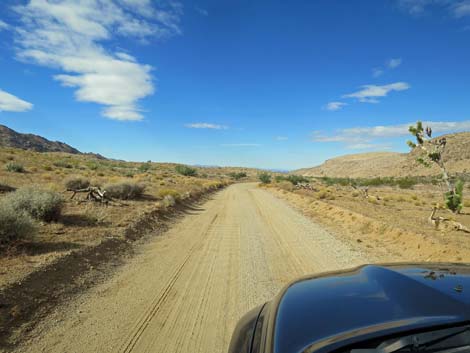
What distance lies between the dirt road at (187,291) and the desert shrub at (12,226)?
2728mm

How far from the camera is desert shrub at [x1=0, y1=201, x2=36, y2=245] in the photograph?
697 centimetres

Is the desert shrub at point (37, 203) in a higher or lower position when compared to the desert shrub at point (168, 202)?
higher

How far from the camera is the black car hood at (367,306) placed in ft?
5.63

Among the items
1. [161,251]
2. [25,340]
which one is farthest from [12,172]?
[25,340]

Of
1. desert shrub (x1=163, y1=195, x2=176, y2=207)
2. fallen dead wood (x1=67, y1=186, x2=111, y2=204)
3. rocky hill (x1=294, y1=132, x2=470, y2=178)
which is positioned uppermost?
rocky hill (x1=294, y1=132, x2=470, y2=178)

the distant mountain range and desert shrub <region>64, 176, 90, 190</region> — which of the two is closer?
desert shrub <region>64, 176, 90, 190</region>

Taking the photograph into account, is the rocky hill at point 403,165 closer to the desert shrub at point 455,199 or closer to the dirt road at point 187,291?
the desert shrub at point 455,199

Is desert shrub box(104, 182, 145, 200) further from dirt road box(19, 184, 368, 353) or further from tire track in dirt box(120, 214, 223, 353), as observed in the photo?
tire track in dirt box(120, 214, 223, 353)

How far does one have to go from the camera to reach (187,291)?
5699 millimetres

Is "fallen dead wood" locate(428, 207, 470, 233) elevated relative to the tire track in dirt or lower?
elevated

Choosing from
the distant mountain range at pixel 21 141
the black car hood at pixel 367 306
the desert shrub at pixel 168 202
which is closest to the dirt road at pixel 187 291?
the black car hood at pixel 367 306

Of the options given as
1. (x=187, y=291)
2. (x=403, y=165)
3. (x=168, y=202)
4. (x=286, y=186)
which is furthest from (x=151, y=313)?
(x=403, y=165)

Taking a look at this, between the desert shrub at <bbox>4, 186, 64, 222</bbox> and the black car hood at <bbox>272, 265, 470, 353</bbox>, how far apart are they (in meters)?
9.50

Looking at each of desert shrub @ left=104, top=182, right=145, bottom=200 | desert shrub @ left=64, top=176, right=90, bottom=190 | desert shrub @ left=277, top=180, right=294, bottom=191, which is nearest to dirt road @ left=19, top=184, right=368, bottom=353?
desert shrub @ left=104, top=182, right=145, bottom=200
